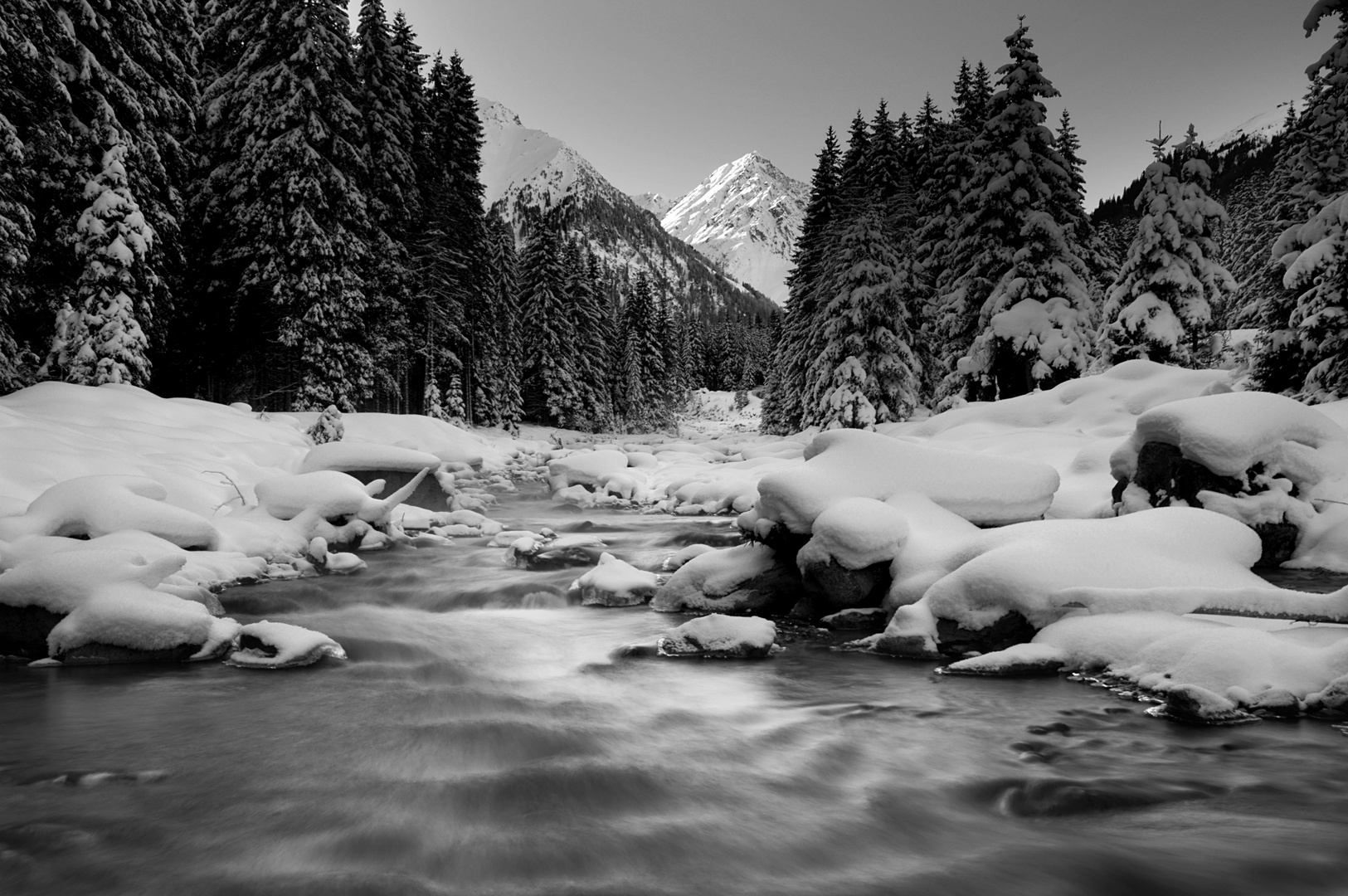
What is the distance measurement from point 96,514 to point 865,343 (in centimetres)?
2042

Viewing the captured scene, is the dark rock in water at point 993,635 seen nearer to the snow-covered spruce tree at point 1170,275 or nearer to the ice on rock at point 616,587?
the ice on rock at point 616,587

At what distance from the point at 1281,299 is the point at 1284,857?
13.1m

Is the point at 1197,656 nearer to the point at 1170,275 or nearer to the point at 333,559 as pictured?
the point at 333,559

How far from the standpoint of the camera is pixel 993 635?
591 centimetres

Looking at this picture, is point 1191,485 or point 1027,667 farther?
point 1191,485

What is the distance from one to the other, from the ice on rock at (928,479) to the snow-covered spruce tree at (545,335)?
33292mm

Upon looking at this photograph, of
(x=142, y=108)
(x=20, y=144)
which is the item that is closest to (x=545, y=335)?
(x=142, y=108)

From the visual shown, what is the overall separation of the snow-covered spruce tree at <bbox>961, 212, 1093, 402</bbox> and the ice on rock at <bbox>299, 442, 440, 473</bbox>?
50.7 feet

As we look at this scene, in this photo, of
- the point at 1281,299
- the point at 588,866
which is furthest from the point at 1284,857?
the point at 1281,299

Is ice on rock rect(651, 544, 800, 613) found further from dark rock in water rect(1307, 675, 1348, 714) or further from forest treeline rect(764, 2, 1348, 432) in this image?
forest treeline rect(764, 2, 1348, 432)

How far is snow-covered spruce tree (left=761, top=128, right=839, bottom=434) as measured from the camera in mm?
31172

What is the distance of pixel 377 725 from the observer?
16.8 ft

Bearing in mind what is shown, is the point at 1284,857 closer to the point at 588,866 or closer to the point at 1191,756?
the point at 1191,756

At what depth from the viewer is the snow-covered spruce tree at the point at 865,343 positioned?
2261cm
